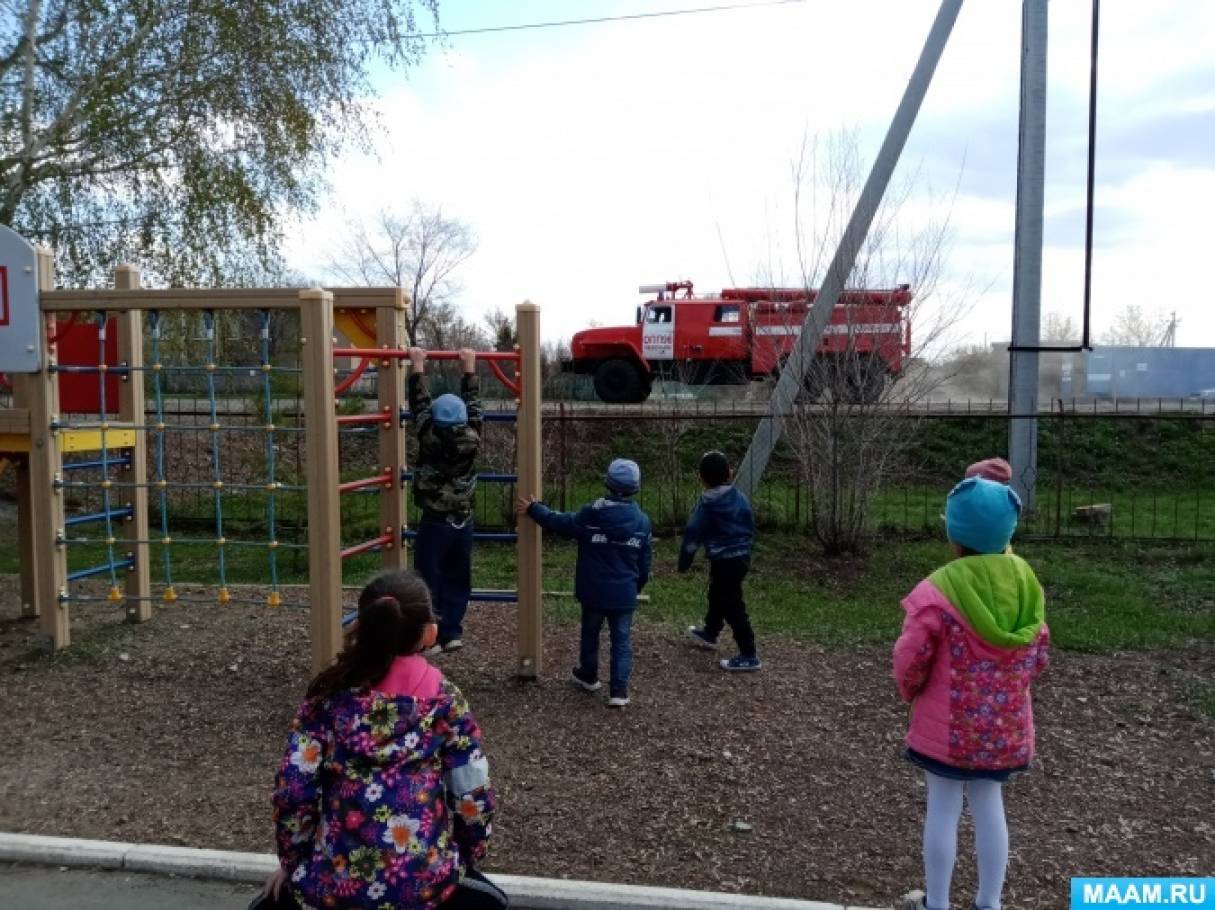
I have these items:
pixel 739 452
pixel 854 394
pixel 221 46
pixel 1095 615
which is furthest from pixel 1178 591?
pixel 221 46

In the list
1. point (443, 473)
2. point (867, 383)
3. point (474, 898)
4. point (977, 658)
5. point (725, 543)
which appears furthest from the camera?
point (867, 383)

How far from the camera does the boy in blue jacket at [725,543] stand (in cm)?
600

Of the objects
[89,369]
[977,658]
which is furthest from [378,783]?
[89,369]

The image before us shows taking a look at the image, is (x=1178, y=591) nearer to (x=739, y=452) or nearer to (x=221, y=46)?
(x=739, y=452)

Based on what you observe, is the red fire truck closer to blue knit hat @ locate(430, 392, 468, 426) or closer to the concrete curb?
blue knit hat @ locate(430, 392, 468, 426)

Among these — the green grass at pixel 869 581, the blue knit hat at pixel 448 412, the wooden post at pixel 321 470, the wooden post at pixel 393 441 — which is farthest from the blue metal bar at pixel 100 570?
the blue knit hat at pixel 448 412

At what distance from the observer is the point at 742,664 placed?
19.6 feet

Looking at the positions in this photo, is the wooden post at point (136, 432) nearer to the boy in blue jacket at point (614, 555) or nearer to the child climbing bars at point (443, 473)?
the child climbing bars at point (443, 473)

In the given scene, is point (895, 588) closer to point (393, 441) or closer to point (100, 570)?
point (393, 441)

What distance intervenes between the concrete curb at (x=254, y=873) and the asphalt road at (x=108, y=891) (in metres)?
0.03

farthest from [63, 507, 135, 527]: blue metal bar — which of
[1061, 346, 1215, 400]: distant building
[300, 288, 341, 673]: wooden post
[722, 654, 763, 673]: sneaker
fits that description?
[1061, 346, 1215, 400]: distant building

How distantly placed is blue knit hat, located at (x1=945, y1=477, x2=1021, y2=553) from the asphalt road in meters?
2.58

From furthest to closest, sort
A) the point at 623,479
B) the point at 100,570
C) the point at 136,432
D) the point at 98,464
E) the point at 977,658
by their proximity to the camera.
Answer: the point at 136,432 → the point at 98,464 → the point at 100,570 → the point at 623,479 → the point at 977,658

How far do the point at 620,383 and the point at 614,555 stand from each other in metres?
12.4
